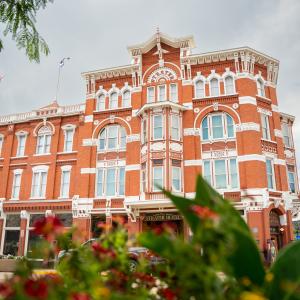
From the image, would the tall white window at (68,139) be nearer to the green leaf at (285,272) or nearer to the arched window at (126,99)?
the arched window at (126,99)

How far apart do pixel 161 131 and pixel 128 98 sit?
4.53 meters

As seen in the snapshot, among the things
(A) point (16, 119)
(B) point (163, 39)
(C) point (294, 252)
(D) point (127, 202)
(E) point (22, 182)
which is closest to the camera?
(C) point (294, 252)

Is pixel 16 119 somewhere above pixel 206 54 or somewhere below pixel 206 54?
below

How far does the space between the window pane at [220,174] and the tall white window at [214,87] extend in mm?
4949

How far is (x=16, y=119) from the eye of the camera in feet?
93.6

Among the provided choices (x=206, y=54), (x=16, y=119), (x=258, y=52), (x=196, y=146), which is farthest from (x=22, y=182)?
(x=258, y=52)

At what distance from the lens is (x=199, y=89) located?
77.2 ft

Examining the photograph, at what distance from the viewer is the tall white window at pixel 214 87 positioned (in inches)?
910

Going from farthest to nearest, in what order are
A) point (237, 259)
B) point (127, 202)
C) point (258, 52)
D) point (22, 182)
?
point (22, 182)
point (258, 52)
point (127, 202)
point (237, 259)

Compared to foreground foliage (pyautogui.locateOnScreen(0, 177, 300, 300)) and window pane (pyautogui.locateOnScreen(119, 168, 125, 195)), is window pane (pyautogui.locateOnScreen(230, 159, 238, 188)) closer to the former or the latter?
window pane (pyautogui.locateOnScreen(119, 168, 125, 195))

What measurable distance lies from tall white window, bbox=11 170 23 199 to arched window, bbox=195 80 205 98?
51.9ft

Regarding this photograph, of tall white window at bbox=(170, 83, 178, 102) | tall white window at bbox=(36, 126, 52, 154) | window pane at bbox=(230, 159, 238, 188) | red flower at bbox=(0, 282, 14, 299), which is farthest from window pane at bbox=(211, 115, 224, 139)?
red flower at bbox=(0, 282, 14, 299)

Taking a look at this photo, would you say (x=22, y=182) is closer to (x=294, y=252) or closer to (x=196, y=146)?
(x=196, y=146)

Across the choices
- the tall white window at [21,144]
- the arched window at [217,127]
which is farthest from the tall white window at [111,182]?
the tall white window at [21,144]
